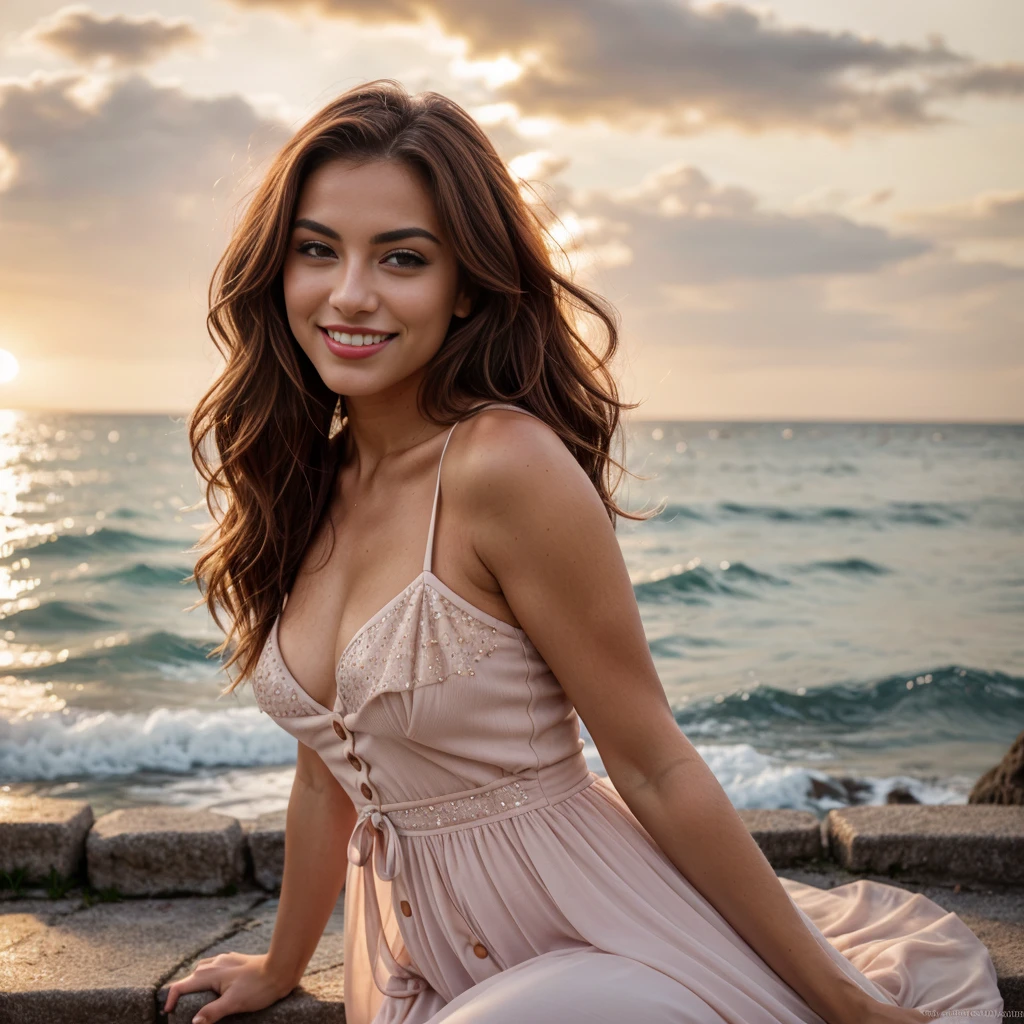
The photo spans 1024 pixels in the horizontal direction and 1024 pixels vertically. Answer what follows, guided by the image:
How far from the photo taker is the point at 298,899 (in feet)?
7.00

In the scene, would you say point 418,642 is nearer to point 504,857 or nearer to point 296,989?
point 504,857

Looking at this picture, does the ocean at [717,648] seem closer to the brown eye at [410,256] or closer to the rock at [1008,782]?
the brown eye at [410,256]

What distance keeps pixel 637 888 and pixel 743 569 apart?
15.5m

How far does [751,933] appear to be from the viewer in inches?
66.7

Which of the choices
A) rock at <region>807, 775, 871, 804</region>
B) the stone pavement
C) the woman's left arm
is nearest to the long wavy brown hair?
the woman's left arm

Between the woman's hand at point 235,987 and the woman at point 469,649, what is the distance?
212 millimetres

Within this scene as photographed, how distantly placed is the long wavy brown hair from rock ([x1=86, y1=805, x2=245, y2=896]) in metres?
0.97

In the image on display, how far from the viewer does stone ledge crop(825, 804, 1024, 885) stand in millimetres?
2871

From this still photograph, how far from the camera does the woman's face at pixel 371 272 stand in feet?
5.91

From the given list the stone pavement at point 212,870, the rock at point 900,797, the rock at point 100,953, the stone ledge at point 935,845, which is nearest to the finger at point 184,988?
the rock at point 100,953

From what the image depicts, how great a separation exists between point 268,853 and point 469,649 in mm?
1646

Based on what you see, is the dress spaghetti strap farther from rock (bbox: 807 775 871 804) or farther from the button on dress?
rock (bbox: 807 775 871 804)

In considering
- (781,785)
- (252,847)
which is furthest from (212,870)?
(781,785)

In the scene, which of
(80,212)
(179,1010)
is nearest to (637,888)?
(179,1010)
